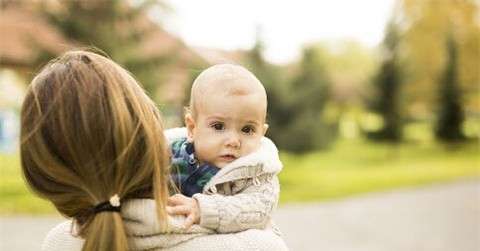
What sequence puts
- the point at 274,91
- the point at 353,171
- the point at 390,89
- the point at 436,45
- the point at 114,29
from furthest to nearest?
the point at 436,45 → the point at 390,89 → the point at 353,171 → the point at 274,91 → the point at 114,29

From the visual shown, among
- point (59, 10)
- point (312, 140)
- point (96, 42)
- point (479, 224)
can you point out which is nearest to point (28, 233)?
point (96, 42)

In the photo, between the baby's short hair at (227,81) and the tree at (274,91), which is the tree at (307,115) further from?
the baby's short hair at (227,81)

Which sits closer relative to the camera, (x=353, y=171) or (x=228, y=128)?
(x=228, y=128)

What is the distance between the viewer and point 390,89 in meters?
24.1

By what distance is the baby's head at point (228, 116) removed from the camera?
6.06 ft

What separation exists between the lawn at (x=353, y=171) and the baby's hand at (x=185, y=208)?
9.62 m

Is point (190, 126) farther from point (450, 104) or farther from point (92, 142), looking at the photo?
point (450, 104)

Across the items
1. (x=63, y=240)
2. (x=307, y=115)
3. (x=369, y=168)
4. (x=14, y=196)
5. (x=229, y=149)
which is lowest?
(x=369, y=168)

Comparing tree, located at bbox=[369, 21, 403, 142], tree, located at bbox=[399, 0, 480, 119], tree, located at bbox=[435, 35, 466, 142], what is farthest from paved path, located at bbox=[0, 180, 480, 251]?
tree, located at bbox=[435, 35, 466, 142]

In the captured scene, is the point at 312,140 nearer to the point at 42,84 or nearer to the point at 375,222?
the point at 375,222

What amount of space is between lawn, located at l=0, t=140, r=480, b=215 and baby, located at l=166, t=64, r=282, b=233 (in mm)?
9450

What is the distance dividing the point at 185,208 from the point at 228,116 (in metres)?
0.30

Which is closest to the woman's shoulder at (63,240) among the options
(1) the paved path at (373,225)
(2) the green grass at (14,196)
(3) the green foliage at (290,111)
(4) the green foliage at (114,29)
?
(1) the paved path at (373,225)

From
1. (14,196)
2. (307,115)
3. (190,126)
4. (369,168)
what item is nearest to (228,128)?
(190,126)
